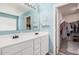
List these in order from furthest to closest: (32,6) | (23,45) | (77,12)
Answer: (32,6) < (77,12) < (23,45)

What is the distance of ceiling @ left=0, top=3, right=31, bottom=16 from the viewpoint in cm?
118

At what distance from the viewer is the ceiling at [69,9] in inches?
50.1

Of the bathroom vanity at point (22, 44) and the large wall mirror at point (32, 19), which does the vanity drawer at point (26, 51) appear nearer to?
the bathroom vanity at point (22, 44)

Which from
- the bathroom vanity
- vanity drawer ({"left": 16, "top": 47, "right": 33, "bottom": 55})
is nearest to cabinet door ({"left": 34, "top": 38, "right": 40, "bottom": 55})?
the bathroom vanity

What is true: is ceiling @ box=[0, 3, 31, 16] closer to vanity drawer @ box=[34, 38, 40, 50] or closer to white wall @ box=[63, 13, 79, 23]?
vanity drawer @ box=[34, 38, 40, 50]

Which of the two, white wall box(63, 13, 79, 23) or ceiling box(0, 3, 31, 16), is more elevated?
ceiling box(0, 3, 31, 16)

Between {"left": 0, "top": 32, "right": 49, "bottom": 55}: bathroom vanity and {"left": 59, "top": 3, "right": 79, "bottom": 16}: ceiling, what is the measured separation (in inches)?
17.5

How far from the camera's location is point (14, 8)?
127cm

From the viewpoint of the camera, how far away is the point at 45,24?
1.46 m

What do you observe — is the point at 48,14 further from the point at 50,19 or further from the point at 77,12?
the point at 77,12

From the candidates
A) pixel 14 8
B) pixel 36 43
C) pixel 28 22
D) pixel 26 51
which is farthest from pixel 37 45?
pixel 14 8

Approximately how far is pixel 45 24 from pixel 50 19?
0.38 feet

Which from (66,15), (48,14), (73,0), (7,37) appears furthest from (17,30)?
(73,0)

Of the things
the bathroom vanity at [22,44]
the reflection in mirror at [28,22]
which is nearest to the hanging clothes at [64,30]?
the bathroom vanity at [22,44]
